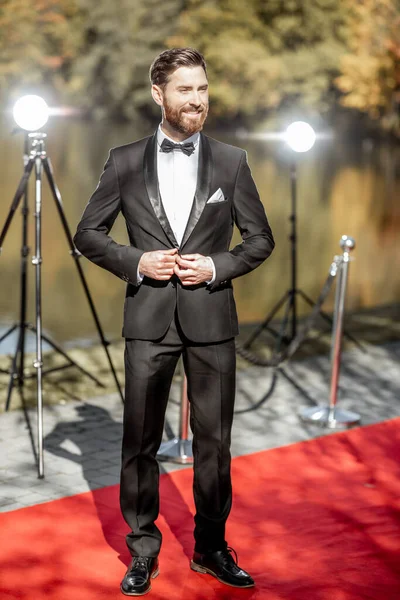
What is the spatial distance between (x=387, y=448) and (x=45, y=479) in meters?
2.21

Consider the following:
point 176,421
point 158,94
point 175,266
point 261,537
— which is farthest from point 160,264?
point 176,421

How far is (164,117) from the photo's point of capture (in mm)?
4184

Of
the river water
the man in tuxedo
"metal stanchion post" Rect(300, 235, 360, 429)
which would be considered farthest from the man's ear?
the river water

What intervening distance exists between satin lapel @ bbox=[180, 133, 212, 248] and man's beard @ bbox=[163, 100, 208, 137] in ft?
0.50

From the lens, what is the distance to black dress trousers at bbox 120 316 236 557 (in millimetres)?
4328

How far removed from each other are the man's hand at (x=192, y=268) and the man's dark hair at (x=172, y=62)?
69cm

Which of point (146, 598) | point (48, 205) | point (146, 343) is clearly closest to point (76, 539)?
point (146, 598)

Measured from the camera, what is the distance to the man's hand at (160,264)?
411 cm

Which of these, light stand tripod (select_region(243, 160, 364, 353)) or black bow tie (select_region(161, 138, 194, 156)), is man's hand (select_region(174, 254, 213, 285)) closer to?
black bow tie (select_region(161, 138, 194, 156))

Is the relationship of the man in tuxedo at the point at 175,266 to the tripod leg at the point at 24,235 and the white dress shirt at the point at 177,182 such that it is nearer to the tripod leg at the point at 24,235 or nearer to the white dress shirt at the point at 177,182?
the white dress shirt at the point at 177,182

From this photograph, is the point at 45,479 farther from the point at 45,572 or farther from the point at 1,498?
the point at 45,572

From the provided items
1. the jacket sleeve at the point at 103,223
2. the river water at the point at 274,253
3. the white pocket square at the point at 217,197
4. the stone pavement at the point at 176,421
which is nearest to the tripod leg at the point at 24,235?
the stone pavement at the point at 176,421

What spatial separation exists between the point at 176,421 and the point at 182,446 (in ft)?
2.88

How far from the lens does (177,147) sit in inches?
166
